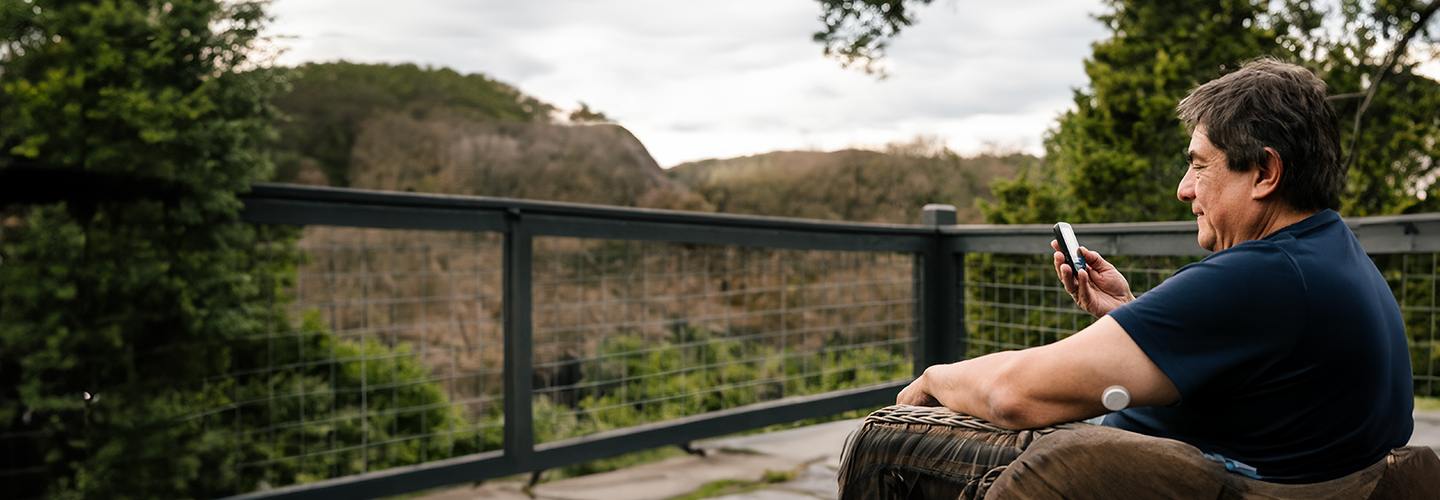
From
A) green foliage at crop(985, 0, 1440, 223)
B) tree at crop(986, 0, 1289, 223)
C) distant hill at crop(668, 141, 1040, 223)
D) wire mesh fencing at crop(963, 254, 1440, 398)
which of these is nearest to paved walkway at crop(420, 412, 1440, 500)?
wire mesh fencing at crop(963, 254, 1440, 398)

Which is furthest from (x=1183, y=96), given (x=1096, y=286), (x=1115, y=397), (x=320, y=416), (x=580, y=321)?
(x=320, y=416)

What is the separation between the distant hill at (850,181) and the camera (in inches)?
506

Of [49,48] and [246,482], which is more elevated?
[49,48]

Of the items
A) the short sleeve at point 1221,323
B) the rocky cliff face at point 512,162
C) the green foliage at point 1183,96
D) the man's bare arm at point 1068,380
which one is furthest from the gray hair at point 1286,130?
the rocky cliff face at point 512,162

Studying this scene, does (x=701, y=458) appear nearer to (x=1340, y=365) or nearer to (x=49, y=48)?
(x=1340, y=365)

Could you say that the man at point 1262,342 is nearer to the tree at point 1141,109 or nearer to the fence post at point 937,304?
the fence post at point 937,304

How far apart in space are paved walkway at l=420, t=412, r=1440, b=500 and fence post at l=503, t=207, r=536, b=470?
0.19 metres

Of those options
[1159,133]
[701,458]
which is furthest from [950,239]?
[1159,133]

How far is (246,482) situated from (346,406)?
121 cm

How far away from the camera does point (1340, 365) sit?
37.4 inches

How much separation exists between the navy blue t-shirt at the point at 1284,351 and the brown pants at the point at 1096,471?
58mm

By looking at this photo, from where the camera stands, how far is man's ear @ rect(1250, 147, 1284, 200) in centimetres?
106

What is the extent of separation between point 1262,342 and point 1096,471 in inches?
10.2

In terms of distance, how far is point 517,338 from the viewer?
97.7 inches
